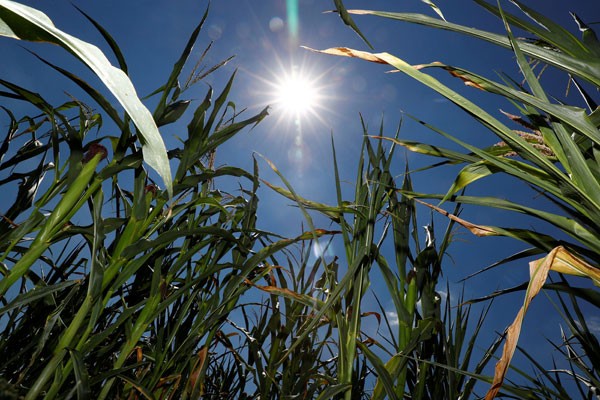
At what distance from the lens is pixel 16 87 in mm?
813

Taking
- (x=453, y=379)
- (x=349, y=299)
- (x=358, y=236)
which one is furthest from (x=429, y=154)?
(x=453, y=379)

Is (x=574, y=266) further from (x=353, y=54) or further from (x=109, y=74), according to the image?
(x=109, y=74)

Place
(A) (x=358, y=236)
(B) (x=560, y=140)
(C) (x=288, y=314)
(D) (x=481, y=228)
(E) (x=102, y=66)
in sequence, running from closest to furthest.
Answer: (E) (x=102, y=66) < (B) (x=560, y=140) < (D) (x=481, y=228) < (A) (x=358, y=236) < (C) (x=288, y=314)

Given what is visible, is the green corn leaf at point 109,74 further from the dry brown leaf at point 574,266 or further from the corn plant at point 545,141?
the dry brown leaf at point 574,266

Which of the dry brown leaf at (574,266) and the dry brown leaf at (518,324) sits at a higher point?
the dry brown leaf at (574,266)

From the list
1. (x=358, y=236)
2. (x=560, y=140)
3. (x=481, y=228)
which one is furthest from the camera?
(x=358, y=236)

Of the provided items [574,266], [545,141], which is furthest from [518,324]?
[545,141]

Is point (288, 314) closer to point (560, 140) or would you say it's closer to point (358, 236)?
point (358, 236)

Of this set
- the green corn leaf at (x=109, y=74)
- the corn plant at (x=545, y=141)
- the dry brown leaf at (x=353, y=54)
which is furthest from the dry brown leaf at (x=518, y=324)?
the green corn leaf at (x=109, y=74)

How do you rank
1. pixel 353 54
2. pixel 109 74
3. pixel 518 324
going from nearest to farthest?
pixel 109 74, pixel 518 324, pixel 353 54

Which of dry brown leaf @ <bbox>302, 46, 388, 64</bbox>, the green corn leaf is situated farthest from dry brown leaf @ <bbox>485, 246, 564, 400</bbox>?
the green corn leaf

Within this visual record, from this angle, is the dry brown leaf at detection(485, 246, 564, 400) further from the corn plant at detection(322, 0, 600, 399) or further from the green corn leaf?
the green corn leaf

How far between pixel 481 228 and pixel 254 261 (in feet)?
1.60

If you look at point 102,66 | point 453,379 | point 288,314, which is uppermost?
point 288,314
